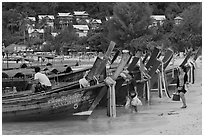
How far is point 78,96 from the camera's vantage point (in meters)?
12.9

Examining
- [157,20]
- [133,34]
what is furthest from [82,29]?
[133,34]

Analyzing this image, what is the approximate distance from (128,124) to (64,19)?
274 ft

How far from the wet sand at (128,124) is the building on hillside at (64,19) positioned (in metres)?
78.6

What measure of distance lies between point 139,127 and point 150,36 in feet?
175

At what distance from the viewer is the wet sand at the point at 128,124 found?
11.5 metres

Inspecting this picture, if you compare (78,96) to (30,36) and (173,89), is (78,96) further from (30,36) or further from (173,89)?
(30,36)

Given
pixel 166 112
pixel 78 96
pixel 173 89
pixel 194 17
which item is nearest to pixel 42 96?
pixel 78 96

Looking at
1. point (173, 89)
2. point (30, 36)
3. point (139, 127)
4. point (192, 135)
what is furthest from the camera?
point (30, 36)

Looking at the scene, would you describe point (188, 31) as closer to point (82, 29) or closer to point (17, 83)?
point (82, 29)

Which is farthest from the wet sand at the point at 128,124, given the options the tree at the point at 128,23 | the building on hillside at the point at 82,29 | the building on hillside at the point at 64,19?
the building on hillside at the point at 64,19

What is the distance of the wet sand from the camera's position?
11.5m

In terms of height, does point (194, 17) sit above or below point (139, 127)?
above

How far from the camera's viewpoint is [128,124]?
12758 millimetres

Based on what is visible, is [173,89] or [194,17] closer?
[173,89]
